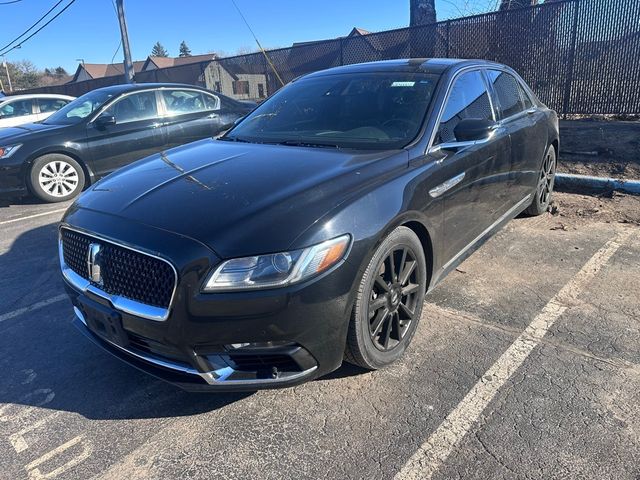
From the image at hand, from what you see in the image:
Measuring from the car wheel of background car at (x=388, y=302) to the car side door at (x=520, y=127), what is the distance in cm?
183

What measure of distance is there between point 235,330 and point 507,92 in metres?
3.52

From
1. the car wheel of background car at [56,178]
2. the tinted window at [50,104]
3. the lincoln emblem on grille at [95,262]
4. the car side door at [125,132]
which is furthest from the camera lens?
the tinted window at [50,104]

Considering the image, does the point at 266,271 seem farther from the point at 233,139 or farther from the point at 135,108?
the point at 135,108

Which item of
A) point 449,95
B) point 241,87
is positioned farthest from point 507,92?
point 241,87

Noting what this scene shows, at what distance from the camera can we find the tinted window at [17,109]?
11.8 meters

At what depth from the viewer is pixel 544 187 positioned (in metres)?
5.36

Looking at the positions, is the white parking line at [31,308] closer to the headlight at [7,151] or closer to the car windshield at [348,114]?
the car windshield at [348,114]

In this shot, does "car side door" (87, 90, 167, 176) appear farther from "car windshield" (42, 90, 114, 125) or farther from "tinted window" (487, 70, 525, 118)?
"tinted window" (487, 70, 525, 118)

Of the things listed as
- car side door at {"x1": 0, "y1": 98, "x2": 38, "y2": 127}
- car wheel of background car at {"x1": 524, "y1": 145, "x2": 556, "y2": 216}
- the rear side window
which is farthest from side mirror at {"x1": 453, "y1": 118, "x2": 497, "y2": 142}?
car side door at {"x1": 0, "y1": 98, "x2": 38, "y2": 127}

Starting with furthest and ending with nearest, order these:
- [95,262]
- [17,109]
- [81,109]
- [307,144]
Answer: [17,109] → [81,109] → [307,144] → [95,262]

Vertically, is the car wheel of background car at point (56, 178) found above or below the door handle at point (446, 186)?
below

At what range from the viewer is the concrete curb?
Result: 235 inches

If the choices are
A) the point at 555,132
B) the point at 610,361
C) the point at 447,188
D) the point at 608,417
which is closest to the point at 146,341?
the point at 447,188

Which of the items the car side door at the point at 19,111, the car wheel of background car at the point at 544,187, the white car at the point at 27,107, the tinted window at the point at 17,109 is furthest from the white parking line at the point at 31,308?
the tinted window at the point at 17,109
